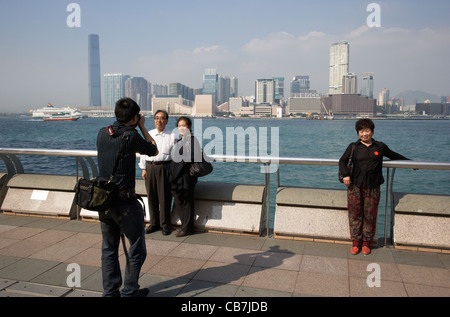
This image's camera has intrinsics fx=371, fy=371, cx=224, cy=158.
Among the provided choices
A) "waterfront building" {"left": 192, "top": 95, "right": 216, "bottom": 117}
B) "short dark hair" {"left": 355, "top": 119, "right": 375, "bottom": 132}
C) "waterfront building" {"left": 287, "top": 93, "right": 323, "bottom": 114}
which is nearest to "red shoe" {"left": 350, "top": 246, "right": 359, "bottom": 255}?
"short dark hair" {"left": 355, "top": 119, "right": 375, "bottom": 132}

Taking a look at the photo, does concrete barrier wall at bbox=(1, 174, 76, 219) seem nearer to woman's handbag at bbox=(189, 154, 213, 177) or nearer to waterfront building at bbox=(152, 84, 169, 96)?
woman's handbag at bbox=(189, 154, 213, 177)

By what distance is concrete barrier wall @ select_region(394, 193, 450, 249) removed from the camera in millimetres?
4320

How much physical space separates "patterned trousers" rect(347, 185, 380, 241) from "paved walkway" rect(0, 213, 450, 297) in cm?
26

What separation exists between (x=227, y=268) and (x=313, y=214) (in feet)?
4.70

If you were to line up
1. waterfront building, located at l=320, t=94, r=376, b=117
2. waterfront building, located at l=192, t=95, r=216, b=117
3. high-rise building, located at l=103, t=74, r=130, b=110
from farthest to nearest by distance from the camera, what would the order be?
high-rise building, located at l=103, t=74, r=130, b=110, waterfront building, located at l=320, t=94, r=376, b=117, waterfront building, located at l=192, t=95, r=216, b=117

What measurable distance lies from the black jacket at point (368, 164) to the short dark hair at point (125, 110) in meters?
2.53

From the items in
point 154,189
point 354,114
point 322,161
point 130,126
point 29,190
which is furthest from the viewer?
point 354,114

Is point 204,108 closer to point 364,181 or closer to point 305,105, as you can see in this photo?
point 305,105

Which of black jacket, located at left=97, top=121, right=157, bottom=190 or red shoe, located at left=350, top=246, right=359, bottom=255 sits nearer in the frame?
black jacket, located at left=97, top=121, right=157, bottom=190

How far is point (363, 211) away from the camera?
4.41m
